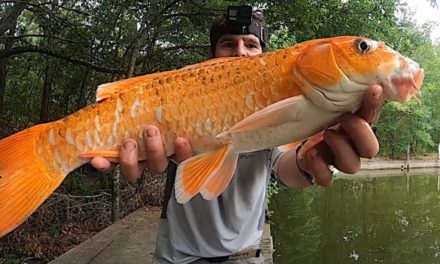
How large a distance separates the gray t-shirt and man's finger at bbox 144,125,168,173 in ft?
1.87

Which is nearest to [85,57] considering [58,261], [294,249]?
[58,261]

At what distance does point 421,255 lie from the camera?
12.7 meters

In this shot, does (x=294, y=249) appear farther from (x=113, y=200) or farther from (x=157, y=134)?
(x=157, y=134)

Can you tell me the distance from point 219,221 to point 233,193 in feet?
0.55

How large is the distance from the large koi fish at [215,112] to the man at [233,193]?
101mm

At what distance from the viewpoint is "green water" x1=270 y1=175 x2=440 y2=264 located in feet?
41.0

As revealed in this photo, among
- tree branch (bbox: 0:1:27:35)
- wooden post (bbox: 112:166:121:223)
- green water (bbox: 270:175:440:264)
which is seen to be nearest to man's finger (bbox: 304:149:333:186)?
wooden post (bbox: 112:166:121:223)

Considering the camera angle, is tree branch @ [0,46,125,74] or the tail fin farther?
tree branch @ [0,46,125,74]

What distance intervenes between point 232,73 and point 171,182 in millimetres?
1041

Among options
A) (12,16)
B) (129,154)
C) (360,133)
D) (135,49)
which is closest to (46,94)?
(12,16)

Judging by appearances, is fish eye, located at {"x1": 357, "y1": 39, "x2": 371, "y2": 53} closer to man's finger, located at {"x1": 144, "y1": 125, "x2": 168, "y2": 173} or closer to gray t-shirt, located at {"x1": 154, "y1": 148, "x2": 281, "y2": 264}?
man's finger, located at {"x1": 144, "y1": 125, "x2": 168, "y2": 173}

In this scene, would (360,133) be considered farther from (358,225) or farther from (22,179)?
(358,225)

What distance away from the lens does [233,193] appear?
7.89 ft

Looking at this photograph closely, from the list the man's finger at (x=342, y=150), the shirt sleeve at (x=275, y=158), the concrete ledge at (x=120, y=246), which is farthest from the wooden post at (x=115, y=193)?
the man's finger at (x=342, y=150)
